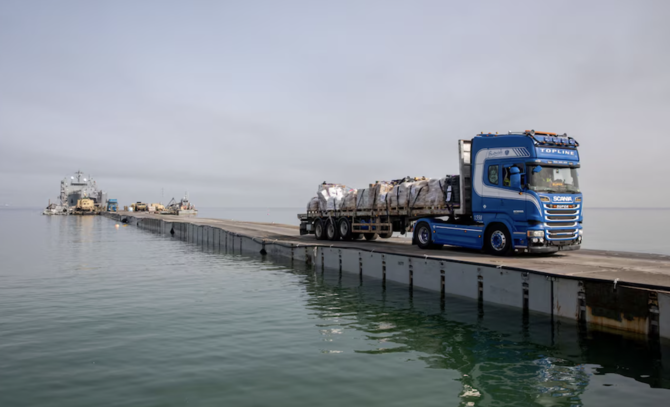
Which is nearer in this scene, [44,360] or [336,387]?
[336,387]

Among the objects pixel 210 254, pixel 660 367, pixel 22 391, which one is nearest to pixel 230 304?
pixel 22 391

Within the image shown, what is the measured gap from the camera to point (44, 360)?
1024 centimetres

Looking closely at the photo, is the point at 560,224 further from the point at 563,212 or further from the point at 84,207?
the point at 84,207

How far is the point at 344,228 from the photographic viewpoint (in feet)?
94.4

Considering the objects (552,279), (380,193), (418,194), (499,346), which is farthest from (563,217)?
(380,193)

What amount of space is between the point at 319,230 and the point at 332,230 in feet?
5.60

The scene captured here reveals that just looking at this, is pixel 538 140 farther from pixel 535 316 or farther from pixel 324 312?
pixel 324 312

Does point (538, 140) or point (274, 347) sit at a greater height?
point (538, 140)

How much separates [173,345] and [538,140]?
44.3 feet

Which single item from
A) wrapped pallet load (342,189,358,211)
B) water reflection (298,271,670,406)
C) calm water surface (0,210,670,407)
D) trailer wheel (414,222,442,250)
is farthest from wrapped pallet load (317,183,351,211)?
water reflection (298,271,670,406)

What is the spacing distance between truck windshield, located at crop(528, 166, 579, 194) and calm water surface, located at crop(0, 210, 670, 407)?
4821 mm

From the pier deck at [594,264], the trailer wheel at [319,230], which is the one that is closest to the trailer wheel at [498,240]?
the pier deck at [594,264]

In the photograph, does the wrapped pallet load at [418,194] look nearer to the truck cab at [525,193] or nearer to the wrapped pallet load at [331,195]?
the truck cab at [525,193]

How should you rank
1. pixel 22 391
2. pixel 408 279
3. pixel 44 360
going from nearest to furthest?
1. pixel 22 391
2. pixel 44 360
3. pixel 408 279
